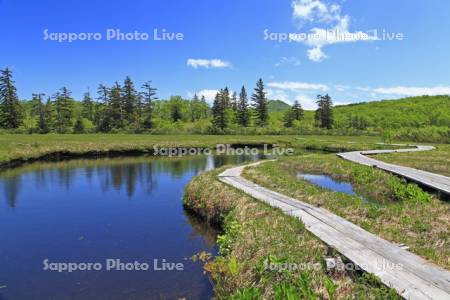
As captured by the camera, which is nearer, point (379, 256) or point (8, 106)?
point (379, 256)

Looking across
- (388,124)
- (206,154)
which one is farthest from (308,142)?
(388,124)

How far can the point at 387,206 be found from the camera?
1197 centimetres

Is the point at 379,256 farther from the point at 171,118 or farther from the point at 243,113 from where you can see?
the point at 171,118

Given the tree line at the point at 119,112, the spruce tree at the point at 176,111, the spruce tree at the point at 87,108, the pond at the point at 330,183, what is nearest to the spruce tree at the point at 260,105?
the tree line at the point at 119,112

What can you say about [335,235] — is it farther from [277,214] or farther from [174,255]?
[174,255]

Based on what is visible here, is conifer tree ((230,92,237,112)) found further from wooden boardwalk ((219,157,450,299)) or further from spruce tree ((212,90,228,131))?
wooden boardwalk ((219,157,450,299))

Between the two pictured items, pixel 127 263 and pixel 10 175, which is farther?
pixel 10 175

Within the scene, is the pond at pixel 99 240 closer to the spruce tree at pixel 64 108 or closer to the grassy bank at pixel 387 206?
the grassy bank at pixel 387 206

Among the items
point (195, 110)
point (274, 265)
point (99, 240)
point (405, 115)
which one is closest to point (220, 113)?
point (195, 110)

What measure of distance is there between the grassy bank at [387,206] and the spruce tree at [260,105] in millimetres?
72658

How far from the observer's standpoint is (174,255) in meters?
10.8

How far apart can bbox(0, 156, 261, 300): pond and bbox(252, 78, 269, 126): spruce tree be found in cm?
7156

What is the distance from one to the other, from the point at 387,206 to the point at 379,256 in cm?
543

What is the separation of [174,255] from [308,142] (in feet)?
134
